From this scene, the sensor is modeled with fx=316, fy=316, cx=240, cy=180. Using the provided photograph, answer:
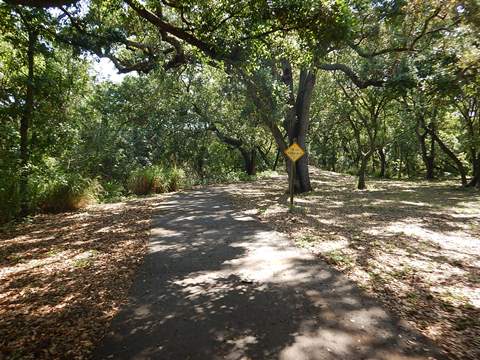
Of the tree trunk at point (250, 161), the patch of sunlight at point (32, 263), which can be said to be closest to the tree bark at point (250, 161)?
the tree trunk at point (250, 161)

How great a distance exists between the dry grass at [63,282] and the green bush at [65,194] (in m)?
1.37

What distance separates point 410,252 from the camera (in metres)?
5.88

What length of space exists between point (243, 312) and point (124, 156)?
670 inches

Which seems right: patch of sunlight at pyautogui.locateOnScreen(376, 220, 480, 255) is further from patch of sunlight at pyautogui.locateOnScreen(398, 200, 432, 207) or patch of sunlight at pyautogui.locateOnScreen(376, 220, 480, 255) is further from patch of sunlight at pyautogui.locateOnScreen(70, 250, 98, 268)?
patch of sunlight at pyautogui.locateOnScreen(70, 250, 98, 268)

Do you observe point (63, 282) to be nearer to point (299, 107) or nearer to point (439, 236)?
point (439, 236)

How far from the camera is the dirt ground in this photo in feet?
11.8

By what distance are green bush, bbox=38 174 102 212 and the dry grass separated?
137 cm

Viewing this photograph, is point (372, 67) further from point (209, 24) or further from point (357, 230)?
point (209, 24)

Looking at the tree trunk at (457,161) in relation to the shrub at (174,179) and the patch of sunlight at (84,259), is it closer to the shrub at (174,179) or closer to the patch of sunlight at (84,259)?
the shrub at (174,179)

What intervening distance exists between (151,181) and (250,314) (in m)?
12.9

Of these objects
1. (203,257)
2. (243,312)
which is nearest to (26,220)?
(203,257)

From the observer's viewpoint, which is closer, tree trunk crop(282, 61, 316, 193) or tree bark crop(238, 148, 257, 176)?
tree trunk crop(282, 61, 316, 193)

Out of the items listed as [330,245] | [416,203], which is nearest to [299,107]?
[416,203]

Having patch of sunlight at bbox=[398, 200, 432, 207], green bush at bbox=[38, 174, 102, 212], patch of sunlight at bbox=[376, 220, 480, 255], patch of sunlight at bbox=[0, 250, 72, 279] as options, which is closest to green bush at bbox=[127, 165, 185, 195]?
green bush at bbox=[38, 174, 102, 212]
